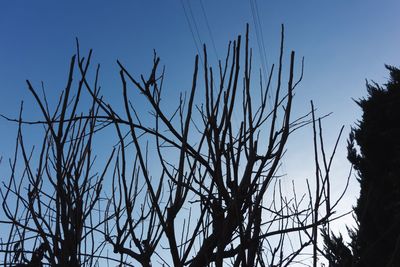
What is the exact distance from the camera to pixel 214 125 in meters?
1.23

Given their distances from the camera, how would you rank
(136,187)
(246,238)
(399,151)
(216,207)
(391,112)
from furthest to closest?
(391,112)
(399,151)
(136,187)
(216,207)
(246,238)

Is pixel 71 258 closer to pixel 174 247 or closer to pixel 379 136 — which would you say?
pixel 174 247

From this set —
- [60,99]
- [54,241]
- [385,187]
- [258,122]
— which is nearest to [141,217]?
[54,241]

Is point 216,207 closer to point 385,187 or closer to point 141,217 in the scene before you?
point 141,217

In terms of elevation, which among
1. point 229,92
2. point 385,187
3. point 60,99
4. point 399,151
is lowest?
point 229,92

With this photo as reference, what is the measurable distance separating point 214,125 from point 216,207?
0.28 meters

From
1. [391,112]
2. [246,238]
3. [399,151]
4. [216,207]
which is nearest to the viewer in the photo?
[246,238]

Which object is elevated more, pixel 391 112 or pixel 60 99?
pixel 391 112

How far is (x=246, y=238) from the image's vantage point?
1.05 metres

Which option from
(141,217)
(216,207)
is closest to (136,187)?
(141,217)

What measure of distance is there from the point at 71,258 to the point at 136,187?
80 cm

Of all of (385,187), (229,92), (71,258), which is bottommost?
(71,258)

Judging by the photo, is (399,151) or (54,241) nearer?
(54,241)

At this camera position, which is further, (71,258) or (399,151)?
(399,151)
